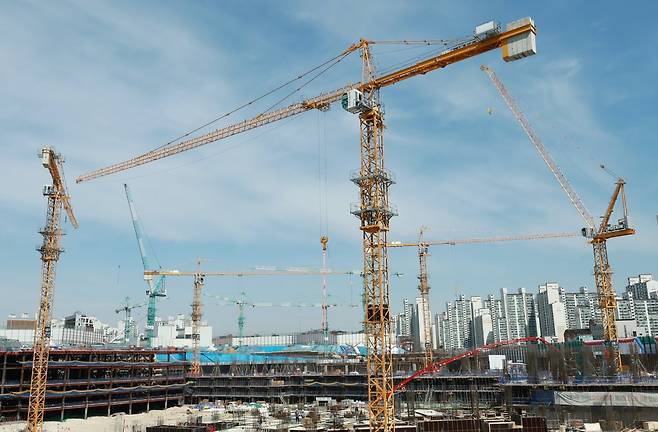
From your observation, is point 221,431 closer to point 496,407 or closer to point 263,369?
point 496,407

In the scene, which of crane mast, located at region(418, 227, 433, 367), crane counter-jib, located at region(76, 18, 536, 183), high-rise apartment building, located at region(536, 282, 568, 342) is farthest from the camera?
high-rise apartment building, located at region(536, 282, 568, 342)

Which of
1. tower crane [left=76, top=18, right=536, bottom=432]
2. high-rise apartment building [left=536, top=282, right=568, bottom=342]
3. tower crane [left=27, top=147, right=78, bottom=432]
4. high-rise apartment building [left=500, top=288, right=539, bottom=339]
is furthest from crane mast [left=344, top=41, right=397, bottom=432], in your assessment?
high-rise apartment building [left=500, top=288, right=539, bottom=339]

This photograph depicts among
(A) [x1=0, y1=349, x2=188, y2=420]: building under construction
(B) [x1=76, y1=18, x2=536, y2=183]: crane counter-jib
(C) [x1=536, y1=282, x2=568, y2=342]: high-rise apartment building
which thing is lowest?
(A) [x1=0, y1=349, x2=188, y2=420]: building under construction

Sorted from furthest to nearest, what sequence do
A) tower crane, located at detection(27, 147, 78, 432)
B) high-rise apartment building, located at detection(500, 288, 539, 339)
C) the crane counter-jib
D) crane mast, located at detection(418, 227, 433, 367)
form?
high-rise apartment building, located at detection(500, 288, 539, 339) → crane mast, located at detection(418, 227, 433, 367) → tower crane, located at detection(27, 147, 78, 432) → the crane counter-jib

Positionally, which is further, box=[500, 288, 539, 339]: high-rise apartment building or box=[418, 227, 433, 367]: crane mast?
box=[500, 288, 539, 339]: high-rise apartment building

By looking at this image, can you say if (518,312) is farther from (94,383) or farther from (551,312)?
(94,383)

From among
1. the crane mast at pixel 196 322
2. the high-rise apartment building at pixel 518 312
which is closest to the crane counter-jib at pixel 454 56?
the crane mast at pixel 196 322

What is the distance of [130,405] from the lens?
65.1 meters

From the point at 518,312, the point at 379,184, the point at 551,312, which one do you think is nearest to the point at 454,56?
the point at 379,184

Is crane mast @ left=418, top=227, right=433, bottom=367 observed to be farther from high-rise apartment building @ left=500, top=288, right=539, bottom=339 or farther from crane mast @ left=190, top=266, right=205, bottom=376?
high-rise apartment building @ left=500, top=288, right=539, bottom=339

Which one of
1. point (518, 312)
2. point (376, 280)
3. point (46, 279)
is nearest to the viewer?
point (376, 280)

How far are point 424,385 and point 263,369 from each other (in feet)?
102

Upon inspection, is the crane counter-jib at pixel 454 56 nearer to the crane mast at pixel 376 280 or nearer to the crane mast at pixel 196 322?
the crane mast at pixel 376 280

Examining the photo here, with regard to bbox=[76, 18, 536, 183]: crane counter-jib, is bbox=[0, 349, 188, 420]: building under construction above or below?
below
